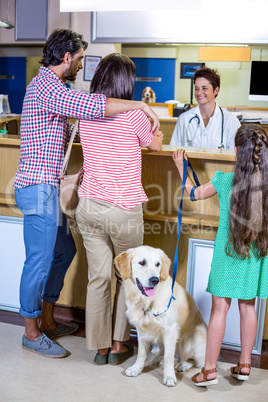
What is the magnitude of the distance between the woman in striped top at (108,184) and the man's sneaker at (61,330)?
38cm

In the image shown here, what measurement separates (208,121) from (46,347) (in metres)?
1.86

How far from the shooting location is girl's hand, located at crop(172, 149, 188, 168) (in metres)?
2.46

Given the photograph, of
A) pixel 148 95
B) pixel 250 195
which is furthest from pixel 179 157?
pixel 148 95

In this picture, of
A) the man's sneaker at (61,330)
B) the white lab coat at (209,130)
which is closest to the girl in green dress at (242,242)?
the man's sneaker at (61,330)

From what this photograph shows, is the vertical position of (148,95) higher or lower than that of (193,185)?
higher

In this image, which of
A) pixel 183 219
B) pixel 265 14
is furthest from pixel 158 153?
pixel 265 14

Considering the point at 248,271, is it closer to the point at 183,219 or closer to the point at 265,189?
the point at 265,189

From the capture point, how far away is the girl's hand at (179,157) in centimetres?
246

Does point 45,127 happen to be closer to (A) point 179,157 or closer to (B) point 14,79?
(A) point 179,157

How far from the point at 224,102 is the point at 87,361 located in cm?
667

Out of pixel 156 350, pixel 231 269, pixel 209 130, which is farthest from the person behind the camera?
pixel 209 130

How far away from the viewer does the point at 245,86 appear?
839 centimetres

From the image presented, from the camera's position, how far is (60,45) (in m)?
2.33

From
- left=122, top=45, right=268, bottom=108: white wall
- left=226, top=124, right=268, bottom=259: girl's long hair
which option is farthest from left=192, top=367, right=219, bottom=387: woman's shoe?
left=122, top=45, right=268, bottom=108: white wall
